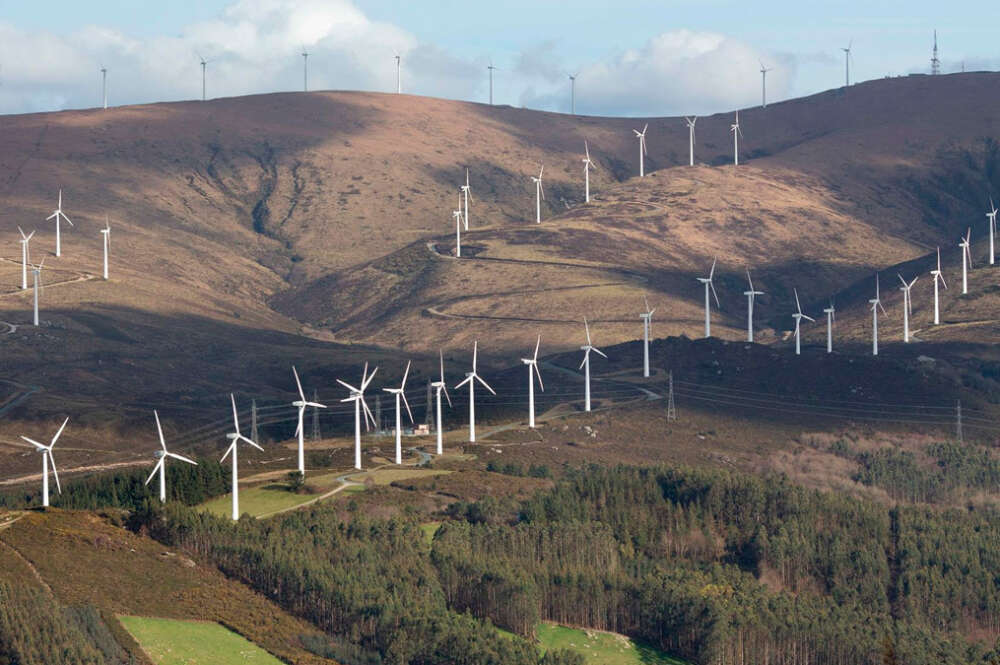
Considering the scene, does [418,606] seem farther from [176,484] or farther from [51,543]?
[176,484]

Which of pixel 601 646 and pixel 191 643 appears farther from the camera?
pixel 601 646

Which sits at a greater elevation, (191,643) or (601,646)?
(191,643)

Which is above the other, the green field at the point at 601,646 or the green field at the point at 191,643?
the green field at the point at 191,643

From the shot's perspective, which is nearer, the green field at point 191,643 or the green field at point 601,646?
the green field at point 191,643

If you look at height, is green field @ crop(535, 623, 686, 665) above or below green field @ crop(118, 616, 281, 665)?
below
